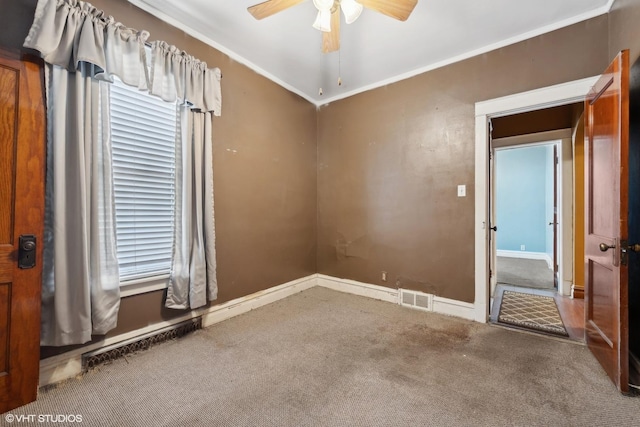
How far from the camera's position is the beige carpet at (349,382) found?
1.42 meters

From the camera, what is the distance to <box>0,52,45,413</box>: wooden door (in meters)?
1.42

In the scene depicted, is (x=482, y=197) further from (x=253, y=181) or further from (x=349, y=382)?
(x=253, y=181)

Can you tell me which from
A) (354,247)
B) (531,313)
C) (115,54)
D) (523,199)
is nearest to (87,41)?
(115,54)

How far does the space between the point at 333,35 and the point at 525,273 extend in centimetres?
518

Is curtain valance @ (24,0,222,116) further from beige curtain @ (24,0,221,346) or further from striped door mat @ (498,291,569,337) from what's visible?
striped door mat @ (498,291,569,337)

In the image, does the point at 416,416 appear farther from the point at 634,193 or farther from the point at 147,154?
the point at 147,154

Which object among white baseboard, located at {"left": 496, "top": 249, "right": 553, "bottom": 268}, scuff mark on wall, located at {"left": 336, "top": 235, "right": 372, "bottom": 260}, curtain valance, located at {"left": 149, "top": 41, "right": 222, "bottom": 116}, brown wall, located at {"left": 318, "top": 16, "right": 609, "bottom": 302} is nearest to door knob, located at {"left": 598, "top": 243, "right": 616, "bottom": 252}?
brown wall, located at {"left": 318, "top": 16, "right": 609, "bottom": 302}

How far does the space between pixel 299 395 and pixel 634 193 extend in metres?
2.57

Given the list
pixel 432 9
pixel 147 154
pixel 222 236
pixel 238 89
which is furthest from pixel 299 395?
pixel 432 9

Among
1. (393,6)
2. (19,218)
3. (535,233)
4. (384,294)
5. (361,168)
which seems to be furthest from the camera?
(535,233)

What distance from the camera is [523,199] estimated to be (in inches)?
258

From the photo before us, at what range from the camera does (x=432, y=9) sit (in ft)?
7.07

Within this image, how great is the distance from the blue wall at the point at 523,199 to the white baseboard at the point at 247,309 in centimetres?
512

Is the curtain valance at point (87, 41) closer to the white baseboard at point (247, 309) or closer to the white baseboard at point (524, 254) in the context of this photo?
the white baseboard at point (247, 309)
